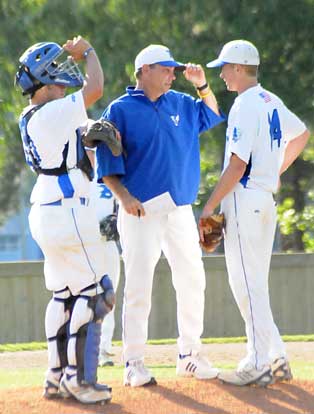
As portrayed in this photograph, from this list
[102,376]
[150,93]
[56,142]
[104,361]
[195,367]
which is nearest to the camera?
[56,142]

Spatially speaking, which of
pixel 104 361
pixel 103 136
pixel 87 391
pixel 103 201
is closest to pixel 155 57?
pixel 103 136

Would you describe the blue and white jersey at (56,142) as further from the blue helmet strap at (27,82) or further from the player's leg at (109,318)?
the player's leg at (109,318)

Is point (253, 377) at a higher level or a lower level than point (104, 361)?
Result: higher

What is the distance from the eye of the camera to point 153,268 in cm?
789

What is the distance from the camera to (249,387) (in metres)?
7.67

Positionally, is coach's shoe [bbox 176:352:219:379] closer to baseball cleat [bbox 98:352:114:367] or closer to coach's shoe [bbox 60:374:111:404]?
coach's shoe [bbox 60:374:111:404]

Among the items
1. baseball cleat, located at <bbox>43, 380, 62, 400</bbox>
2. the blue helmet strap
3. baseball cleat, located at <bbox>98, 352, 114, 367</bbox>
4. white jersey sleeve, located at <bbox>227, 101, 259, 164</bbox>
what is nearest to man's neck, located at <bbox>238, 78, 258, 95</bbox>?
white jersey sleeve, located at <bbox>227, 101, 259, 164</bbox>

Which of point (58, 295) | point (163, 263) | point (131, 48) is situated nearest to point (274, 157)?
point (58, 295)

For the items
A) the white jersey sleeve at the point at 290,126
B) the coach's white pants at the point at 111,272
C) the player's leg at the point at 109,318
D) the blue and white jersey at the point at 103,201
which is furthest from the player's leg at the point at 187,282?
the blue and white jersey at the point at 103,201

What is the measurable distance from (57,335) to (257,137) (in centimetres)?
172

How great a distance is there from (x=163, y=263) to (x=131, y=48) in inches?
133

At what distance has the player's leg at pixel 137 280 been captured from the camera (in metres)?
7.78

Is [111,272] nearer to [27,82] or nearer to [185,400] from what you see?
[185,400]

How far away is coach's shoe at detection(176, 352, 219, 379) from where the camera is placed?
26.1 feet
